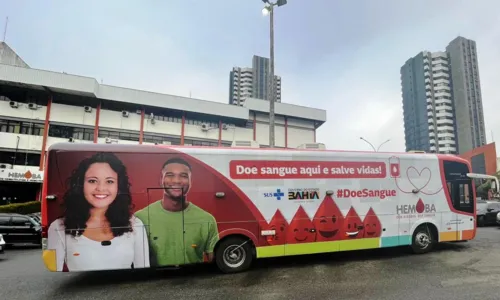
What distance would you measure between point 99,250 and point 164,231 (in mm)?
1446

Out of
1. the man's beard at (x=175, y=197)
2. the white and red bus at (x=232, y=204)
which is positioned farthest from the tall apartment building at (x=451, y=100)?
the man's beard at (x=175, y=197)

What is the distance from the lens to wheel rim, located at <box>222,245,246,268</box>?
25.7 ft

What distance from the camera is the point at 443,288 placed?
620 cm

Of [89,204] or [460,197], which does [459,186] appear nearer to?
[460,197]

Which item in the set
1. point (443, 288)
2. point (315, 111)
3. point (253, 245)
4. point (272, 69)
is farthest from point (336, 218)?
point (315, 111)

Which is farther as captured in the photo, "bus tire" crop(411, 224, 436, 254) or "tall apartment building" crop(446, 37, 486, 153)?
"tall apartment building" crop(446, 37, 486, 153)

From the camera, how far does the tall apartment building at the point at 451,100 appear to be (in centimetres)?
8919

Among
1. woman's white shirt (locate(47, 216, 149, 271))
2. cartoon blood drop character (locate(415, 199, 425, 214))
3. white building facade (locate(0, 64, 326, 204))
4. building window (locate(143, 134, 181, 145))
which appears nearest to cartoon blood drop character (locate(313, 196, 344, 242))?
cartoon blood drop character (locate(415, 199, 425, 214))

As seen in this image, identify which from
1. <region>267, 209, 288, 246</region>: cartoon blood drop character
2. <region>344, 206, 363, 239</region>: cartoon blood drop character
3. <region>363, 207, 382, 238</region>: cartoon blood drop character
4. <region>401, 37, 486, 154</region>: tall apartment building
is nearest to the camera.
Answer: <region>267, 209, 288, 246</region>: cartoon blood drop character

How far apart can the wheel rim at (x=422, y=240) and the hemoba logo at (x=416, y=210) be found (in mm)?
595

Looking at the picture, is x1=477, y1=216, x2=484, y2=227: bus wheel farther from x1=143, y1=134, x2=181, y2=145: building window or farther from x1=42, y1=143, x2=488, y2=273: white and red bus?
x1=143, y1=134, x2=181, y2=145: building window

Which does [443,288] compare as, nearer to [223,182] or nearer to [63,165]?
[223,182]

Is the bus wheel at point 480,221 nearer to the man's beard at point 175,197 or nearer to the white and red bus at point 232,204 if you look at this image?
the white and red bus at point 232,204

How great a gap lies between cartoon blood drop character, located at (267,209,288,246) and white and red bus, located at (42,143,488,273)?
0.09 ft
